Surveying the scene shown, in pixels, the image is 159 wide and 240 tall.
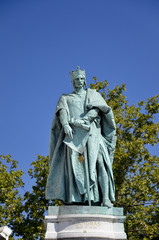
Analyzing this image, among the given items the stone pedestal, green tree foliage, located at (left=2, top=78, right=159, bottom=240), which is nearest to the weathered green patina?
the stone pedestal

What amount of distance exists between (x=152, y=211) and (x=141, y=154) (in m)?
3.13

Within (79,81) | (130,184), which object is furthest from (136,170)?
(79,81)

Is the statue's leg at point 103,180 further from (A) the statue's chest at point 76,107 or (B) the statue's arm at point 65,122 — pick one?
(A) the statue's chest at point 76,107

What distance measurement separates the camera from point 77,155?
816cm

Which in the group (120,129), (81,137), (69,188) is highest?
(120,129)

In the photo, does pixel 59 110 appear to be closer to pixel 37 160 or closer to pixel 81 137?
pixel 81 137

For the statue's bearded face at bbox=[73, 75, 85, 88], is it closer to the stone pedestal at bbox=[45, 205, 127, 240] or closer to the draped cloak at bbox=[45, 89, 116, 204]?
the draped cloak at bbox=[45, 89, 116, 204]

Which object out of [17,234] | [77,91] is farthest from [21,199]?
[77,91]

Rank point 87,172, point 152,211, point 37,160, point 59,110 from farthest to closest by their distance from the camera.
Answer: point 37,160 < point 152,211 < point 59,110 < point 87,172

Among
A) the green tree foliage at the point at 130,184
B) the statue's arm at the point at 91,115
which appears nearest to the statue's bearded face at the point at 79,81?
the statue's arm at the point at 91,115

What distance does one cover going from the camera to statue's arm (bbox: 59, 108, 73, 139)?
26.9 feet

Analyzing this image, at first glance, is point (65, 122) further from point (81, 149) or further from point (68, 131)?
point (81, 149)

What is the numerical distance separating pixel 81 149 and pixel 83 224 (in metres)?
1.72

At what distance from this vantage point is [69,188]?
8.02 metres
